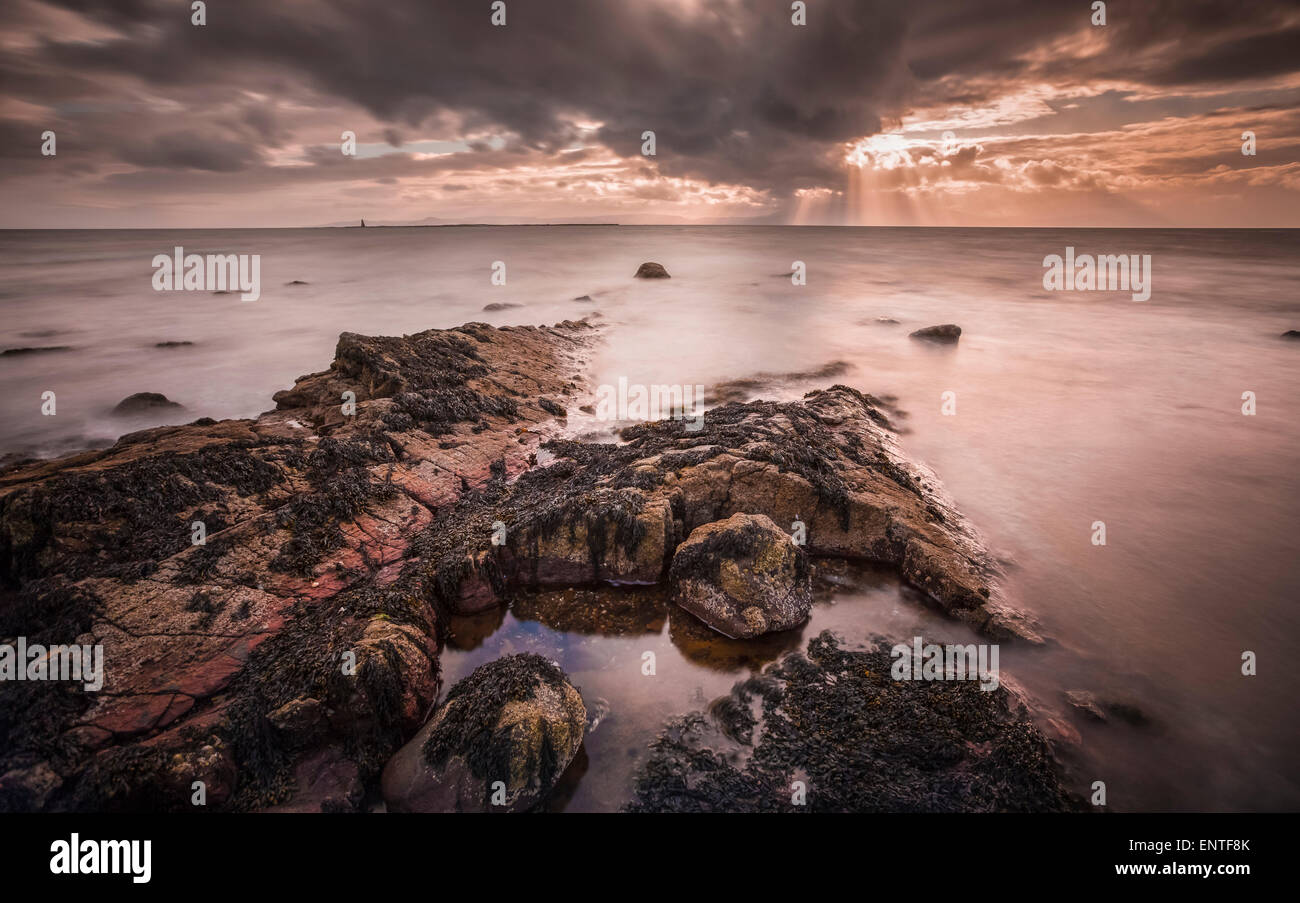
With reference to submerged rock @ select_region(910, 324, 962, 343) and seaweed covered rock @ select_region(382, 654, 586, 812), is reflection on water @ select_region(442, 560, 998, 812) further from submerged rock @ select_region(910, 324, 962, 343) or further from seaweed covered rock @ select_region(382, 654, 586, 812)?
submerged rock @ select_region(910, 324, 962, 343)

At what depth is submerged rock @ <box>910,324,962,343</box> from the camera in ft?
64.3

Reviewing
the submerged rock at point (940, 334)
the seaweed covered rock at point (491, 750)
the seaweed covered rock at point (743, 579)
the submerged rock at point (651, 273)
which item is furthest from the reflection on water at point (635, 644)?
the submerged rock at point (651, 273)

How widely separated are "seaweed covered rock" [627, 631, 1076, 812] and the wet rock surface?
1.22 meters

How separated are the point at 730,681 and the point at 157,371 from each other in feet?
63.7

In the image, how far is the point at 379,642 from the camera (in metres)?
4.68

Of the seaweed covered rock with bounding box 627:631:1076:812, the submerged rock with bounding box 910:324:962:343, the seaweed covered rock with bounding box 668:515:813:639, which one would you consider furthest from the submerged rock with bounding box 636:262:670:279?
the seaweed covered rock with bounding box 627:631:1076:812

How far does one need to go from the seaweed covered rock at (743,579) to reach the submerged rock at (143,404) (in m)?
13.6

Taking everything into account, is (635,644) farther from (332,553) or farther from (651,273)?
(651,273)

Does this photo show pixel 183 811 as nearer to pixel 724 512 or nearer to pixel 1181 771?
pixel 724 512

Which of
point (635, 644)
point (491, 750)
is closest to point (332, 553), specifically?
point (491, 750)

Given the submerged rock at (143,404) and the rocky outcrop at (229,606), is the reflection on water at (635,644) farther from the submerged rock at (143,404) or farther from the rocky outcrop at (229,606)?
the submerged rock at (143,404)

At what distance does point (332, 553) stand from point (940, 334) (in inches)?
802

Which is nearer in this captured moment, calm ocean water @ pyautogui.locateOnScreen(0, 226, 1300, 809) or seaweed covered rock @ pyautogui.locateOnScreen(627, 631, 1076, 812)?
seaweed covered rock @ pyautogui.locateOnScreen(627, 631, 1076, 812)

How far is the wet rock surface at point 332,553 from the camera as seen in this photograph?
4.15 m
